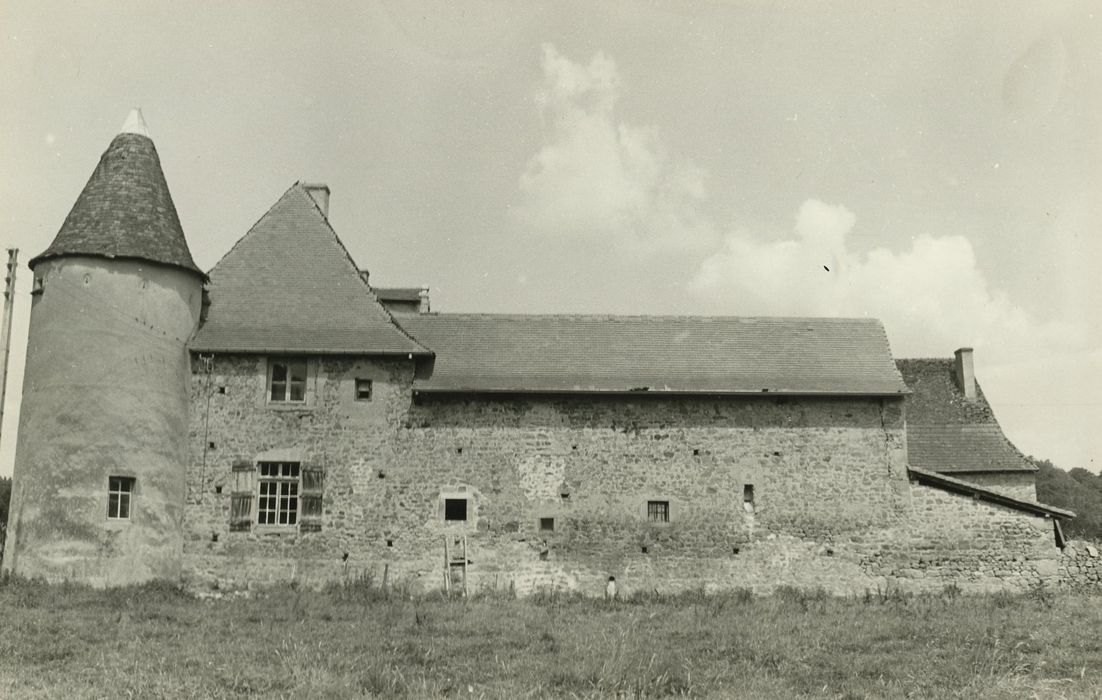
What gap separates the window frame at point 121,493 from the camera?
1680cm

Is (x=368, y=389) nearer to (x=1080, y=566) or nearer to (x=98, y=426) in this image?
(x=98, y=426)

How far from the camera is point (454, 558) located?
60.0 ft

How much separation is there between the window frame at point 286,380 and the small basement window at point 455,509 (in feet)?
12.3

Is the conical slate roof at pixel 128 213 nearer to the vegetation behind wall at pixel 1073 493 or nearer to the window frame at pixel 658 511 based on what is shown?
the window frame at pixel 658 511

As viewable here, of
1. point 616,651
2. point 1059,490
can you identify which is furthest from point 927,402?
point 1059,490

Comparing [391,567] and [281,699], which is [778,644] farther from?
[391,567]

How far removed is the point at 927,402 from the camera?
91.7ft

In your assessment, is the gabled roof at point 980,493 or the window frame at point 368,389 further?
the window frame at point 368,389

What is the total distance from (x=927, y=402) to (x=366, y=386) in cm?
1820

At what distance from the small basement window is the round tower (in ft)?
17.7

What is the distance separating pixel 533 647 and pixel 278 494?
351 inches

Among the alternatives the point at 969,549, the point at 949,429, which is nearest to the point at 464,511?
the point at 969,549

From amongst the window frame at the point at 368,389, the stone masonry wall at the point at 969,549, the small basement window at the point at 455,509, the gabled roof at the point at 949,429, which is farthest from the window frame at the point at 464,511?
the gabled roof at the point at 949,429

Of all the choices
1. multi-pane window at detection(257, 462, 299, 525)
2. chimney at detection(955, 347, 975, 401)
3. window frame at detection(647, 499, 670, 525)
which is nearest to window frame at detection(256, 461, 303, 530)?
multi-pane window at detection(257, 462, 299, 525)
